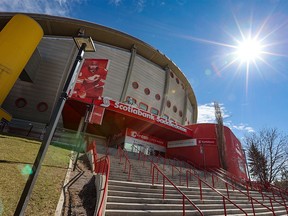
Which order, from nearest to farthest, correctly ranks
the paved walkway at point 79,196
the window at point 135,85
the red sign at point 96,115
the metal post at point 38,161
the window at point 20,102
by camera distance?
the metal post at point 38,161, the paved walkway at point 79,196, the red sign at point 96,115, the window at point 20,102, the window at point 135,85

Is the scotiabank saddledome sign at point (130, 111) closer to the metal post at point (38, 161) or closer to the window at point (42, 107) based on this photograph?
the window at point (42, 107)

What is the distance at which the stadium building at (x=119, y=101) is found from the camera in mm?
20625

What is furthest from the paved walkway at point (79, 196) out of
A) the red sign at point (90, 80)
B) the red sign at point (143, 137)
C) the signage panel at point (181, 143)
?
the signage panel at point (181, 143)

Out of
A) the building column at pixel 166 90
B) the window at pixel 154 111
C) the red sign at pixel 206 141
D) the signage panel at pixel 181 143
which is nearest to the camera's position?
the red sign at pixel 206 141

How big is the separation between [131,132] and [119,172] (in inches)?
497

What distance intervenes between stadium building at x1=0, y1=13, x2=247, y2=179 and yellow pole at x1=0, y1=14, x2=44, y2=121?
5.11m

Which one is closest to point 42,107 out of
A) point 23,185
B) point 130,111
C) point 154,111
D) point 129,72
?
point 130,111

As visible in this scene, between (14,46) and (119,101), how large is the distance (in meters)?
14.4

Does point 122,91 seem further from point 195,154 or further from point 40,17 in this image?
point 40,17

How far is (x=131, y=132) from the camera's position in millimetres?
22547

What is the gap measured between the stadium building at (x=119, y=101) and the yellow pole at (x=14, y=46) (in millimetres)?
5113

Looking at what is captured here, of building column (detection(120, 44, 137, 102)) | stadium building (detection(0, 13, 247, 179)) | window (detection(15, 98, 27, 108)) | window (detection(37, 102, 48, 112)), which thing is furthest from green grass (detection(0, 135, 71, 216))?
building column (detection(120, 44, 137, 102))

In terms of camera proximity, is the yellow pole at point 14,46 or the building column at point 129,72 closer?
the yellow pole at point 14,46

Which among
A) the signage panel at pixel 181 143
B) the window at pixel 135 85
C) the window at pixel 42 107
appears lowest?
the signage panel at pixel 181 143
